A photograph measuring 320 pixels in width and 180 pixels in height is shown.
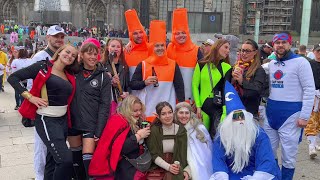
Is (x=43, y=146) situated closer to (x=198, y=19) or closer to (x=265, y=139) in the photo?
(x=265, y=139)

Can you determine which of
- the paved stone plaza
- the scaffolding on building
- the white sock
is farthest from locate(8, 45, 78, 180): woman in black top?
the scaffolding on building

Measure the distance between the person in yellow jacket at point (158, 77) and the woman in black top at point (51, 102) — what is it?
106cm

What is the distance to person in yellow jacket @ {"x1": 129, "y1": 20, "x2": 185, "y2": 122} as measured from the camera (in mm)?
4809

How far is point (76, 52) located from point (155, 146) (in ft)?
4.51

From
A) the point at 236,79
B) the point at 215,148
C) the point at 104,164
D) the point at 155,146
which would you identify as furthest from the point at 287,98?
the point at 104,164

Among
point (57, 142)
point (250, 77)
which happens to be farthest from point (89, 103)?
point (250, 77)

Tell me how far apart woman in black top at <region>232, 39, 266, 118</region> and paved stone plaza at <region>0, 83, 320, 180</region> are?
1558mm

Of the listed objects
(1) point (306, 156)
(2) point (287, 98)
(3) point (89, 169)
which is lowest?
(1) point (306, 156)

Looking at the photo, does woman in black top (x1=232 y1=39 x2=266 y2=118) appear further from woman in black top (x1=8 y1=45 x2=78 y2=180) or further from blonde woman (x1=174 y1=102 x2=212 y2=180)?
woman in black top (x1=8 y1=45 x2=78 y2=180)

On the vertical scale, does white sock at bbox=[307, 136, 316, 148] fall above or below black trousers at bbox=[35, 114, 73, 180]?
below

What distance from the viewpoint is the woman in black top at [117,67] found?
4.76 meters

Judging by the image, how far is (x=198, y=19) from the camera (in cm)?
2080

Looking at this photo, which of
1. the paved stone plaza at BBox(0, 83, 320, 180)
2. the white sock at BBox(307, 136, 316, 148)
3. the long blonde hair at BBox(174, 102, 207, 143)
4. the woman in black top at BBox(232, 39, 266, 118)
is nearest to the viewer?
the long blonde hair at BBox(174, 102, 207, 143)

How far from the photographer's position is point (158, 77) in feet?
15.9
